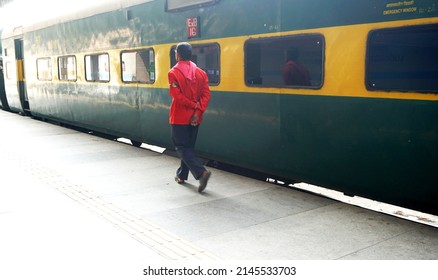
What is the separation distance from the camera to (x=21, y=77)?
47.0ft

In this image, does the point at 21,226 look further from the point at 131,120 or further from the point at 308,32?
the point at 131,120

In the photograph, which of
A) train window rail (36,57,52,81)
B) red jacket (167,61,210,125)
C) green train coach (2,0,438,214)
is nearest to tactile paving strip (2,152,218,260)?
red jacket (167,61,210,125)

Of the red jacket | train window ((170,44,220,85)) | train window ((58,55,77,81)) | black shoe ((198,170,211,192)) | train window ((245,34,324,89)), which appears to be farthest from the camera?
train window ((58,55,77,81))

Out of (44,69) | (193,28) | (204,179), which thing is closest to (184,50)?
(193,28)

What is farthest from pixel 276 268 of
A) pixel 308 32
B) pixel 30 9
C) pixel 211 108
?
pixel 30 9

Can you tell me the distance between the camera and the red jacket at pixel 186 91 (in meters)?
5.23

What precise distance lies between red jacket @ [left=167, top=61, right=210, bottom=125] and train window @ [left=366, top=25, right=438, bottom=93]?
1.89 m

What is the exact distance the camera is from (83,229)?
429 cm

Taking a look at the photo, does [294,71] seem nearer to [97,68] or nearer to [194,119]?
[194,119]

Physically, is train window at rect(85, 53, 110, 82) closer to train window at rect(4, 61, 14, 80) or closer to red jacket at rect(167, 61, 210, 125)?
red jacket at rect(167, 61, 210, 125)

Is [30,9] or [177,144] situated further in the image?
[30,9]

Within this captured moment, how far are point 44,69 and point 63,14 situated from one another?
2.15 metres

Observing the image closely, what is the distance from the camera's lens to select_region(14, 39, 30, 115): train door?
46.0 feet

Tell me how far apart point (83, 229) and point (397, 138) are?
2974 mm
